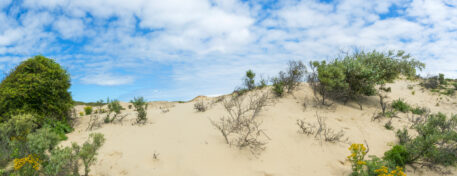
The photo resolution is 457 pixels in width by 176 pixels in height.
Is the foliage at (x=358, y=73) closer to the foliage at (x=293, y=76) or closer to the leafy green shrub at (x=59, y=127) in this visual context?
the foliage at (x=293, y=76)

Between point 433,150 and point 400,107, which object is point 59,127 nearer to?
point 433,150

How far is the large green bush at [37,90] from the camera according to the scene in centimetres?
726

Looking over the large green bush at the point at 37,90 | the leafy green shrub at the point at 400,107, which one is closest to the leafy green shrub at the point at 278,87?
the leafy green shrub at the point at 400,107

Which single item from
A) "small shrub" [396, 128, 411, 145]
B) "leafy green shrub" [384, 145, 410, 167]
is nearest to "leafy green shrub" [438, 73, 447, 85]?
"small shrub" [396, 128, 411, 145]

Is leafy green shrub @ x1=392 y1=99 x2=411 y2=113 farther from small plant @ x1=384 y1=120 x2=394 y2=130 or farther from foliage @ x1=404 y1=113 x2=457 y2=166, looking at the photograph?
foliage @ x1=404 y1=113 x2=457 y2=166

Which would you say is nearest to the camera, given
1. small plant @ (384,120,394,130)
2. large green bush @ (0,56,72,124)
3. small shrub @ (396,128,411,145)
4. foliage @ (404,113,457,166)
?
foliage @ (404,113,457,166)

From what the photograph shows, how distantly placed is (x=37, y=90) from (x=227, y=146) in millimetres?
6846

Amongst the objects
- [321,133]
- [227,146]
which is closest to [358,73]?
[321,133]

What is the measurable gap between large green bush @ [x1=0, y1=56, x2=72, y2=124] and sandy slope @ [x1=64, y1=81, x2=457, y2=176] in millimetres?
1154

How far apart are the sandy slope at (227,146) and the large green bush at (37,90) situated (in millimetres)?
1154

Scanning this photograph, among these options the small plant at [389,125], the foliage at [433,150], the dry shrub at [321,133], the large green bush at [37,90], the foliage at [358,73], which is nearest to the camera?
the foliage at [433,150]

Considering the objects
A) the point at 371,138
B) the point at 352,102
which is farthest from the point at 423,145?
the point at 352,102

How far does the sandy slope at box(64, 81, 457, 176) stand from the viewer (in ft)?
17.5

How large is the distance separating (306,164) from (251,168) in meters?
1.39
